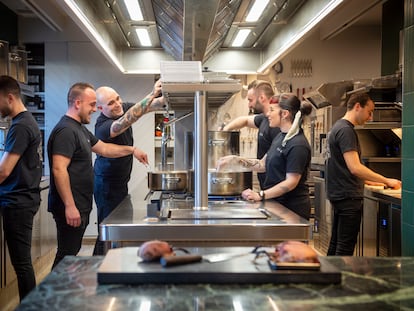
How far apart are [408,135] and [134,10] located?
5.86ft

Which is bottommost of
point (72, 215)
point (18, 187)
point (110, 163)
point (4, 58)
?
point (72, 215)

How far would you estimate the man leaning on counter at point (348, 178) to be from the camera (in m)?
3.42

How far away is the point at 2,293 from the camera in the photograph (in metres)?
3.33

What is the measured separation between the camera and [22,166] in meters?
2.96

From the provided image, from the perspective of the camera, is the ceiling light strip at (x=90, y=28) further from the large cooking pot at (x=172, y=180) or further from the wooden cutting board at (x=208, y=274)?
the wooden cutting board at (x=208, y=274)

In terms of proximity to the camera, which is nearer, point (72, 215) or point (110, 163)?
point (72, 215)

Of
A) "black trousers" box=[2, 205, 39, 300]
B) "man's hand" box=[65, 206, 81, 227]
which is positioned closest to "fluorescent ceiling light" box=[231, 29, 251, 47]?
"man's hand" box=[65, 206, 81, 227]

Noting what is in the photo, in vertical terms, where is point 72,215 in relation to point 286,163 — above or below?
below

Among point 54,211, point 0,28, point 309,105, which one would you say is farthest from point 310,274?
point 0,28

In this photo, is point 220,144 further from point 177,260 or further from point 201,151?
point 177,260

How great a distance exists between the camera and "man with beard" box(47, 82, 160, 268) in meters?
2.88

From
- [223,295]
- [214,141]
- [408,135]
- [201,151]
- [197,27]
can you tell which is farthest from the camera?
[214,141]

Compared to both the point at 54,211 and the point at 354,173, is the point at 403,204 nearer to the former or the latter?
the point at 354,173

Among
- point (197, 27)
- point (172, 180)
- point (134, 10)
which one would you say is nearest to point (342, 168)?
point (172, 180)
